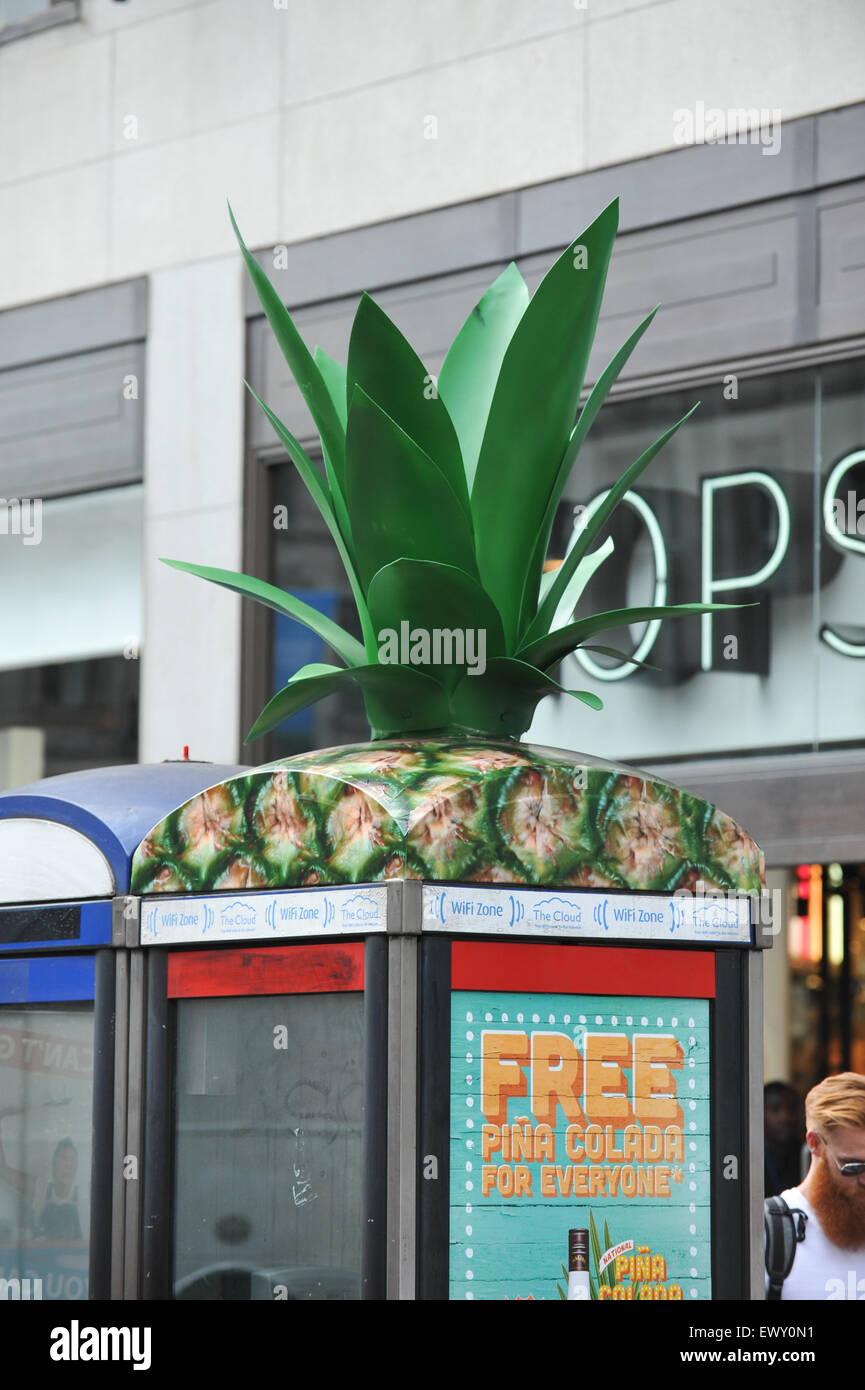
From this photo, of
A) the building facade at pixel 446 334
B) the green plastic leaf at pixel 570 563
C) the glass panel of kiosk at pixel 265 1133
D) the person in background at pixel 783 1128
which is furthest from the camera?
the person in background at pixel 783 1128

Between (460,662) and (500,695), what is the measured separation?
155 millimetres

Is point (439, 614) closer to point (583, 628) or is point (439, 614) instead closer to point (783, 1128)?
point (583, 628)

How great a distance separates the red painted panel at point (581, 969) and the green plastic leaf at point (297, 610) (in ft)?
3.25

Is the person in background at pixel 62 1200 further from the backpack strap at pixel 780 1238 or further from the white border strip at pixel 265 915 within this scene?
the backpack strap at pixel 780 1238

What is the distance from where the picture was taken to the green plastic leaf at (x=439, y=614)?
5031mm

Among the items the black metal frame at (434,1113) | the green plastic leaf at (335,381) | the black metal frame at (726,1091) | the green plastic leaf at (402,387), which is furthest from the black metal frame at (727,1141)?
the green plastic leaf at (335,381)

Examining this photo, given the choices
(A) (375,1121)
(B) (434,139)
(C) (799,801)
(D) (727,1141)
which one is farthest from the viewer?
(B) (434,139)

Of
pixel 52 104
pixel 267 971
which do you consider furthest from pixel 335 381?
pixel 52 104

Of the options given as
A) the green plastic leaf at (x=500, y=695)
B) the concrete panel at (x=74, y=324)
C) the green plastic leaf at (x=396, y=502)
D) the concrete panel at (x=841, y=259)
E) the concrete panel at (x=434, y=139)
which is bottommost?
the green plastic leaf at (x=500, y=695)

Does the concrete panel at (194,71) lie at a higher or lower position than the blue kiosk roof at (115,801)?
higher

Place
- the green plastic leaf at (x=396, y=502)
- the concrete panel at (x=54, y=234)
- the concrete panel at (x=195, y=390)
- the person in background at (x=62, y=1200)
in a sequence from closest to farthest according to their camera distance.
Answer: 1. the green plastic leaf at (x=396, y=502)
2. the person in background at (x=62, y=1200)
3. the concrete panel at (x=195, y=390)
4. the concrete panel at (x=54, y=234)

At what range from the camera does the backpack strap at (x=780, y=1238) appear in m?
6.35

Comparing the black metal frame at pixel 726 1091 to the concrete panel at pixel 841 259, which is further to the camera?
the concrete panel at pixel 841 259

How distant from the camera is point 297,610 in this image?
5.55 metres
